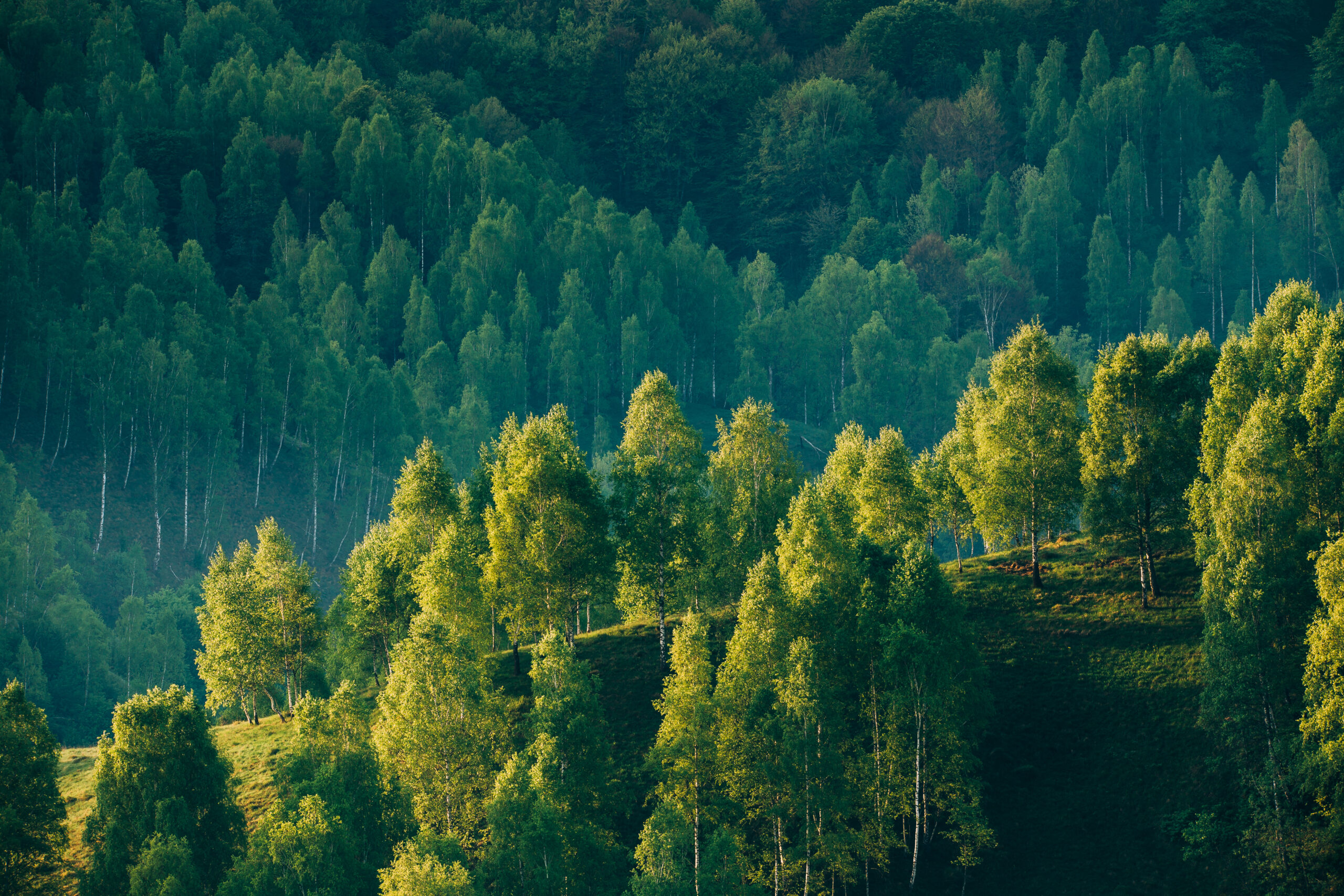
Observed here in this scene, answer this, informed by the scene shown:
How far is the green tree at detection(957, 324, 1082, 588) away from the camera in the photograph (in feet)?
256

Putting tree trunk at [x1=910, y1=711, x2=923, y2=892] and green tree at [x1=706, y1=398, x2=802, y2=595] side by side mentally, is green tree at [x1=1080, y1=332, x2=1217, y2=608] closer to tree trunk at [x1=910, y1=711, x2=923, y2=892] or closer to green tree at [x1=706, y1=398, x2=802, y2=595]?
tree trunk at [x1=910, y1=711, x2=923, y2=892]

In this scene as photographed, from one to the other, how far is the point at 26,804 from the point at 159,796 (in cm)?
587

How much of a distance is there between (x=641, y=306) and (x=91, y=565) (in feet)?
254

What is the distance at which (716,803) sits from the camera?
59.8m

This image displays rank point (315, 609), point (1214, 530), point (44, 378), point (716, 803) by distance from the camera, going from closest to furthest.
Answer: point (716, 803)
point (1214, 530)
point (315, 609)
point (44, 378)

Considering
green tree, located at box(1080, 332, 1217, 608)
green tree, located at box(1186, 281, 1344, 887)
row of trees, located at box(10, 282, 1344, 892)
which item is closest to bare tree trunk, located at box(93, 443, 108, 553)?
row of trees, located at box(10, 282, 1344, 892)

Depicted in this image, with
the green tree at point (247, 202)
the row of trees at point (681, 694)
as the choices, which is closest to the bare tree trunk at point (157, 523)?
the green tree at point (247, 202)

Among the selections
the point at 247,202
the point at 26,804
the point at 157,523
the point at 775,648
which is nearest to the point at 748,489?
the point at 775,648

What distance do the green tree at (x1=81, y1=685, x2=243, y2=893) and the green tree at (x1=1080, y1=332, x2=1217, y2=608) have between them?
→ 153ft

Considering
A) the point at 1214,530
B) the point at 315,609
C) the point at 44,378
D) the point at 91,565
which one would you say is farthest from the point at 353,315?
the point at 1214,530

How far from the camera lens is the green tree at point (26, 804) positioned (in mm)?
58938

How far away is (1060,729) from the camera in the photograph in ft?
221

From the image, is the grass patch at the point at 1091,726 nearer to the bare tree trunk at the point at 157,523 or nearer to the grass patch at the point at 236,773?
the grass patch at the point at 236,773

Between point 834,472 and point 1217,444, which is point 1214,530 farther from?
point 834,472
